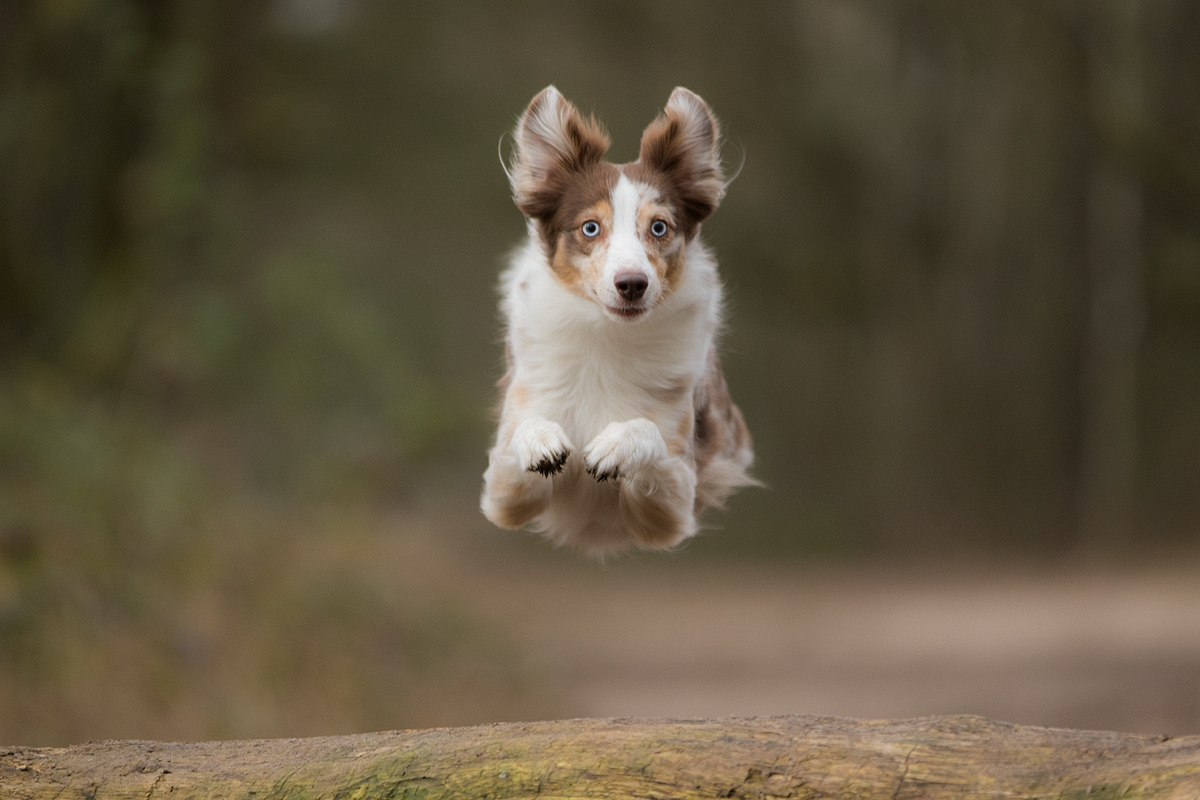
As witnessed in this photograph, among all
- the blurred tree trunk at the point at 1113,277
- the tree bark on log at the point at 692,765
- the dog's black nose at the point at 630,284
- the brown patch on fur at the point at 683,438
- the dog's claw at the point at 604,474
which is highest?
the blurred tree trunk at the point at 1113,277

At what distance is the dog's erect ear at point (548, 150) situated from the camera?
10.6 ft

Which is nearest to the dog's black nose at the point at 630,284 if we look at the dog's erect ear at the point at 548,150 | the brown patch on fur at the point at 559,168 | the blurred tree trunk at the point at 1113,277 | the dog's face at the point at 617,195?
the dog's face at the point at 617,195

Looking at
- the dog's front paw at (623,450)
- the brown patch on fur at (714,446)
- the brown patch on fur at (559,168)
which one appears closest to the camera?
the dog's front paw at (623,450)

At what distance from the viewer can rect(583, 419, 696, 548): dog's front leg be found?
3164mm

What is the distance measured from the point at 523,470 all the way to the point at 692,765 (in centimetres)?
101

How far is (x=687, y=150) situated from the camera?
3.24 meters

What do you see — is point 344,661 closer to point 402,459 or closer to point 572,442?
point 402,459

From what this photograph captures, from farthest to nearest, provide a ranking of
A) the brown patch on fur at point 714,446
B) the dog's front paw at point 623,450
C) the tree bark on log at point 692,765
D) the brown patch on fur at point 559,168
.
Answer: the brown patch on fur at point 714,446 < the tree bark on log at point 692,765 < the brown patch on fur at point 559,168 < the dog's front paw at point 623,450

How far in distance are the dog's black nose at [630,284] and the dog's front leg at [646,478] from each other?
347mm

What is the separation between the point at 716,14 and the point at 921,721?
15.8 metres

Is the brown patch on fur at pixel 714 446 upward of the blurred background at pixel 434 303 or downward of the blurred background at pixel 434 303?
downward

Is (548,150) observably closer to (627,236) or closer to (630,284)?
(627,236)

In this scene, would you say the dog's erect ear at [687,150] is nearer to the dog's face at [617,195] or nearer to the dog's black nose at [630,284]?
the dog's face at [617,195]

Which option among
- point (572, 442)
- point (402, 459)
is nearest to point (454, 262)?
point (402, 459)
